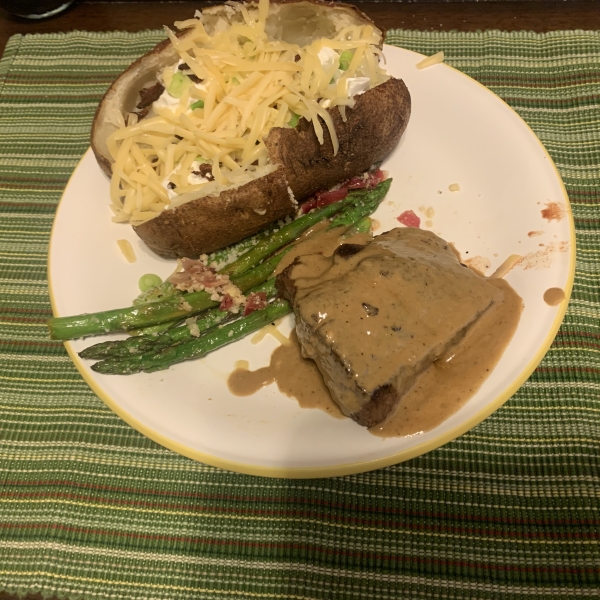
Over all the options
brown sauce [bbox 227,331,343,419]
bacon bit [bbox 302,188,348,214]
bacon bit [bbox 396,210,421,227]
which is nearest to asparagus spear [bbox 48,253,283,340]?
brown sauce [bbox 227,331,343,419]

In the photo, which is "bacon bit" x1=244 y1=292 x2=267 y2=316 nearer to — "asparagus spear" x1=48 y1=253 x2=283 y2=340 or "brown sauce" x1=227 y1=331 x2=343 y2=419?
"asparagus spear" x1=48 y1=253 x2=283 y2=340

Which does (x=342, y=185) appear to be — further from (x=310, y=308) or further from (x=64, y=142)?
(x=64, y=142)

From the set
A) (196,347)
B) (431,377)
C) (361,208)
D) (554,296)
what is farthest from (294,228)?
(554,296)

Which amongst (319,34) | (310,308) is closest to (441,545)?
A: (310,308)

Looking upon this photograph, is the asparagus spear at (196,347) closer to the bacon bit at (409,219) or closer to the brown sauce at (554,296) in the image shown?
the bacon bit at (409,219)

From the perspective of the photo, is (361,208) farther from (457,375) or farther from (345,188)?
(457,375)
